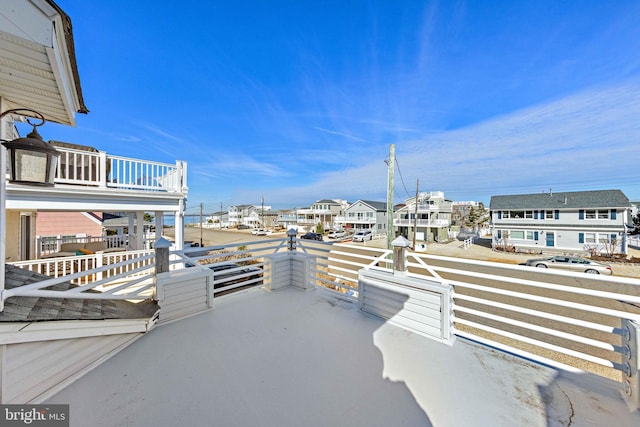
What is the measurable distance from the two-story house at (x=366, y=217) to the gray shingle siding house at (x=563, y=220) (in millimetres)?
13515

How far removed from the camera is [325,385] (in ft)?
6.43

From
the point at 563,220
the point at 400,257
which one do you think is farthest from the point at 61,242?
the point at 563,220

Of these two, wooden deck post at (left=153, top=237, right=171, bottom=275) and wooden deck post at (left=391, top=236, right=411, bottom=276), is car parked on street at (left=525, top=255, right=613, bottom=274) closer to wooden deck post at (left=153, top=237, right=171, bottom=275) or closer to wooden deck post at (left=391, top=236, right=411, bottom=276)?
wooden deck post at (left=391, top=236, right=411, bottom=276)

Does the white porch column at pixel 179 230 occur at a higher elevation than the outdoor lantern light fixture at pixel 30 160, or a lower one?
lower

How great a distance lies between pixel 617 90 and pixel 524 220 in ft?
39.5

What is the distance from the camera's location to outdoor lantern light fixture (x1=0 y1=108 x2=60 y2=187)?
1.61m

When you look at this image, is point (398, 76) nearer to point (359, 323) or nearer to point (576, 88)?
point (576, 88)

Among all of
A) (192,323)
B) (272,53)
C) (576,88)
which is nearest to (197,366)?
(192,323)

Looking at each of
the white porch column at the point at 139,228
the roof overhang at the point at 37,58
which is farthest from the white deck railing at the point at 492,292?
the roof overhang at the point at 37,58

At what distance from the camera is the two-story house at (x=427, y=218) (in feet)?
82.6

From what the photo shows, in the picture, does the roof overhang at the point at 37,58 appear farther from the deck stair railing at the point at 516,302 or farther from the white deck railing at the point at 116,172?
the white deck railing at the point at 116,172

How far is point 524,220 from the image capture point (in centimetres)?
1930

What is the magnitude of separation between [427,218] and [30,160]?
A: 27.9 metres

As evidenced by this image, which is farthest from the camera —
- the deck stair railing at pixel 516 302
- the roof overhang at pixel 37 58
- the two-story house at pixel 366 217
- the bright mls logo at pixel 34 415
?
the two-story house at pixel 366 217
